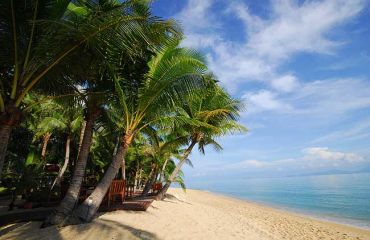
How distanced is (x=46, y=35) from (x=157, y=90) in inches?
144

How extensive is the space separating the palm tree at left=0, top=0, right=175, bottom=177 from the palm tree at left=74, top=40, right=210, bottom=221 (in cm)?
211

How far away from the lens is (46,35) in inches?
246

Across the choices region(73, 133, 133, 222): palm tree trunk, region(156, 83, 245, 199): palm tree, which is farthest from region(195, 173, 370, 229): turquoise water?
region(73, 133, 133, 222): palm tree trunk

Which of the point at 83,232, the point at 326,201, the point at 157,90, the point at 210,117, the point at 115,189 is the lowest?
the point at 83,232

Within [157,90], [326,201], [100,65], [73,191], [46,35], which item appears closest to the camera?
[46,35]

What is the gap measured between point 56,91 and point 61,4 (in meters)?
2.82

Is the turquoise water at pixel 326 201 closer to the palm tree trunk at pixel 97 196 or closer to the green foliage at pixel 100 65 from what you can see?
the green foliage at pixel 100 65

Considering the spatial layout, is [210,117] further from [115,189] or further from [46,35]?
[46,35]

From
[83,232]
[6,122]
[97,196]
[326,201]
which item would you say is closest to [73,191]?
[97,196]

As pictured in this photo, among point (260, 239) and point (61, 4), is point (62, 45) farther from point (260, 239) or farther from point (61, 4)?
point (260, 239)

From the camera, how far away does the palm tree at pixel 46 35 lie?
19.8 ft

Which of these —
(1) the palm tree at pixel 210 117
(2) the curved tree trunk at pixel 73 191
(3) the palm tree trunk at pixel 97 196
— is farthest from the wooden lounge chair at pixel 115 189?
(1) the palm tree at pixel 210 117

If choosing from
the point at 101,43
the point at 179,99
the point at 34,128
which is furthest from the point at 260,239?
the point at 34,128

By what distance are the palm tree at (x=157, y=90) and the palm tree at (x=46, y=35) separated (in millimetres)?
2105
